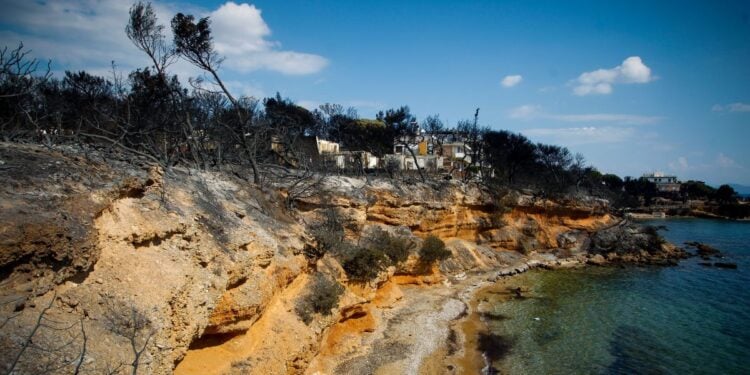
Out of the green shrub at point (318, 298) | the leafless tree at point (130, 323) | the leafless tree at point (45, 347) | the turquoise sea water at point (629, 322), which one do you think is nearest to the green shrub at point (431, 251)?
the turquoise sea water at point (629, 322)

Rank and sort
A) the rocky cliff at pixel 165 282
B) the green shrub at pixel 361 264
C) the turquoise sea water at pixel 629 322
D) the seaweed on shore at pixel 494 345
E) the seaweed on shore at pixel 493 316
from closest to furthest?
the rocky cliff at pixel 165 282, the turquoise sea water at pixel 629 322, the seaweed on shore at pixel 494 345, the green shrub at pixel 361 264, the seaweed on shore at pixel 493 316

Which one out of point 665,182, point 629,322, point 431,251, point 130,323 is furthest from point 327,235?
point 665,182

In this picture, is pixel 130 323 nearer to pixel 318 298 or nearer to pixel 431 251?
pixel 318 298

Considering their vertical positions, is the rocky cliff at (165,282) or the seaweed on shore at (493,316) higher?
the rocky cliff at (165,282)

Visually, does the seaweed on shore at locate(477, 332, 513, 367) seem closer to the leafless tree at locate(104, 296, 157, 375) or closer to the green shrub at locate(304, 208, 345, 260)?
the green shrub at locate(304, 208, 345, 260)

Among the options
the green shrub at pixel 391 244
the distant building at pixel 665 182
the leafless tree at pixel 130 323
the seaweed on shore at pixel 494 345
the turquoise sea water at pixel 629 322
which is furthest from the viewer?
the distant building at pixel 665 182

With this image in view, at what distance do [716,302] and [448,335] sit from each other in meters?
18.8

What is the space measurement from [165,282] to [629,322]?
22.1 metres

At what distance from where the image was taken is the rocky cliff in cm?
638

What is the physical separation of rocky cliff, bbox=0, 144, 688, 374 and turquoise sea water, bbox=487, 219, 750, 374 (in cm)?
457

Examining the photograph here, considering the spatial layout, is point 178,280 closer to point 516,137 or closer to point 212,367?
point 212,367

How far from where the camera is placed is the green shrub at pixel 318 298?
1297 cm

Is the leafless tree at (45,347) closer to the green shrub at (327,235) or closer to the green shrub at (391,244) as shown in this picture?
the green shrub at (327,235)

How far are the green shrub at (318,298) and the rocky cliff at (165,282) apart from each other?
0.74ft
